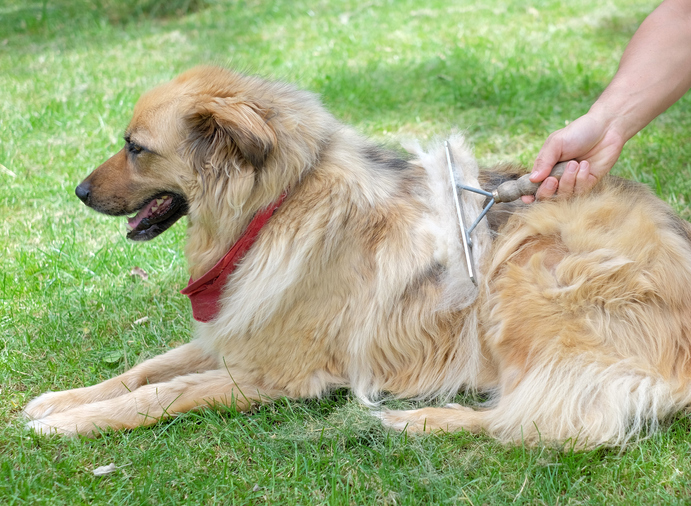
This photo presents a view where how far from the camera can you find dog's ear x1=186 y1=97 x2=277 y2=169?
7.72 ft

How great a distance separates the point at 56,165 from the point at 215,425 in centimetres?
352

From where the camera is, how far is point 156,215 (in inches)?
108

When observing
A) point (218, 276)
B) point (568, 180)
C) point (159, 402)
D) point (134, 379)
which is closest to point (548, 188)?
point (568, 180)

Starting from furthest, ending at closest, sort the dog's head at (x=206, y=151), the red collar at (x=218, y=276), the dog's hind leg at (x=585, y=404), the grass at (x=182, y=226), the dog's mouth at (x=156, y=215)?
the dog's mouth at (x=156, y=215) → the red collar at (x=218, y=276) → the dog's head at (x=206, y=151) → the dog's hind leg at (x=585, y=404) → the grass at (x=182, y=226)

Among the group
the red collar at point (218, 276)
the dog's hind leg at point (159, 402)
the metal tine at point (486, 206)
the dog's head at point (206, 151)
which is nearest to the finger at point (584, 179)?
the metal tine at point (486, 206)

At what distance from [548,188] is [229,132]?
4.36ft

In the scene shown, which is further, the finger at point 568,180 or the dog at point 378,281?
the finger at point 568,180

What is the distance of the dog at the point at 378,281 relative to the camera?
2355 millimetres

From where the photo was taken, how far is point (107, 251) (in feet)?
12.7

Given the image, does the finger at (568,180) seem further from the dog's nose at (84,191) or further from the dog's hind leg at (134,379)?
the dog's nose at (84,191)

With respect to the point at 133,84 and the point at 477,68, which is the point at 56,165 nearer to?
the point at 133,84

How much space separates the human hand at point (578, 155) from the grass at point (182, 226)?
3.35 ft

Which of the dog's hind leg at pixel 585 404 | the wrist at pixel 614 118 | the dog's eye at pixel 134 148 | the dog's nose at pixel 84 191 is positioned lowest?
the dog's hind leg at pixel 585 404

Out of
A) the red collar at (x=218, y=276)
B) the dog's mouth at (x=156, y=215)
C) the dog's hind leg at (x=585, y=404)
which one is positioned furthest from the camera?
the dog's mouth at (x=156, y=215)
